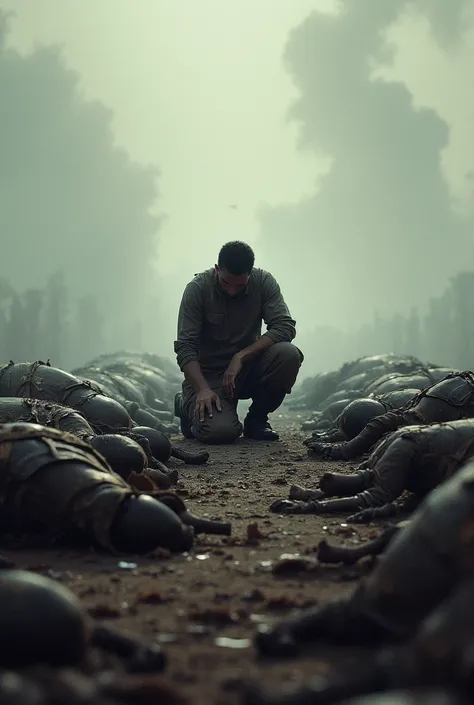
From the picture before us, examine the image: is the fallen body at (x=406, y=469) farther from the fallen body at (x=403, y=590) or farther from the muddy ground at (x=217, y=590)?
the fallen body at (x=403, y=590)

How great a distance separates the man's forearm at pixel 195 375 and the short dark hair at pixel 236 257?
3.54 feet

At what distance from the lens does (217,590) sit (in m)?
3.05

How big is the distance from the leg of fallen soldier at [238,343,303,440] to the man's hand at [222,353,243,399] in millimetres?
445

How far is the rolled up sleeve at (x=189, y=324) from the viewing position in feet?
29.8

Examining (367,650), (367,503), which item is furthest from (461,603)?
(367,503)

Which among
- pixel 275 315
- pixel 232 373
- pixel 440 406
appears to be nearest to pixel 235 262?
pixel 275 315

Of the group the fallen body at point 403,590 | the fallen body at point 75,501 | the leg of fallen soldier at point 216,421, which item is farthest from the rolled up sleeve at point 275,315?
the fallen body at point 403,590

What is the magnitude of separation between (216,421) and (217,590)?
5956 mm

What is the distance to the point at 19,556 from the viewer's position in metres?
3.63

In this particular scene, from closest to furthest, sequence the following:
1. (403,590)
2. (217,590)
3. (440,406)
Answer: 1. (403,590)
2. (217,590)
3. (440,406)

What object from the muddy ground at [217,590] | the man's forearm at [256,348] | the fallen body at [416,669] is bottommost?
the muddy ground at [217,590]

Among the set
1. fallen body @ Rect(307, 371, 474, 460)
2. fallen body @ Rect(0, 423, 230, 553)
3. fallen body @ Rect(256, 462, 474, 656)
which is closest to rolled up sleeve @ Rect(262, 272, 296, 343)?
fallen body @ Rect(307, 371, 474, 460)

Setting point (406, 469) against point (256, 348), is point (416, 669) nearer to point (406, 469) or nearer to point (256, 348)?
point (406, 469)

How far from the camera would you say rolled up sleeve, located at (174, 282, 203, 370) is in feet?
29.8
